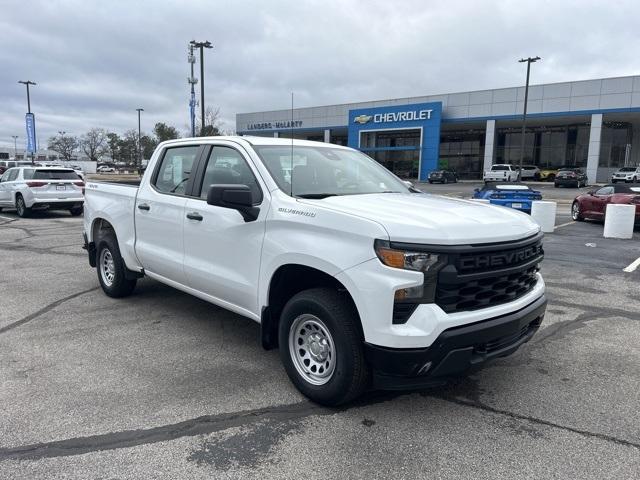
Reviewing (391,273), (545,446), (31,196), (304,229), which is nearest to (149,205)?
(304,229)

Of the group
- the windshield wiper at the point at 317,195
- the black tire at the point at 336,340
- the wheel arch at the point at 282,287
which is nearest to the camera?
the black tire at the point at 336,340

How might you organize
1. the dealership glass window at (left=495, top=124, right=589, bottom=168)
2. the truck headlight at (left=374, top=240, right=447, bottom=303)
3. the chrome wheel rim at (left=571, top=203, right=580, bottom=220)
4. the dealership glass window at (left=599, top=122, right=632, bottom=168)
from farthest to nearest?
the dealership glass window at (left=495, top=124, right=589, bottom=168) → the dealership glass window at (left=599, top=122, right=632, bottom=168) → the chrome wheel rim at (left=571, top=203, right=580, bottom=220) → the truck headlight at (left=374, top=240, right=447, bottom=303)

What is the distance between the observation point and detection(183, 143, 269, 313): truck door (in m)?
4.00

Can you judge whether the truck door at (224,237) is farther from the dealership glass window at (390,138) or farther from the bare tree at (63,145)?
the bare tree at (63,145)

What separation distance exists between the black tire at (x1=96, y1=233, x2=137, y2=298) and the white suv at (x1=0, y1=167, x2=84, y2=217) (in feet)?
36.1

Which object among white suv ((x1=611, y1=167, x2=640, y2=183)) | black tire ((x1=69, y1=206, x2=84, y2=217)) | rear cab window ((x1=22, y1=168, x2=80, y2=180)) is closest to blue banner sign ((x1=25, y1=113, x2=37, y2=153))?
black tire ((x1=69, y1=206, x2=84, y2=217))

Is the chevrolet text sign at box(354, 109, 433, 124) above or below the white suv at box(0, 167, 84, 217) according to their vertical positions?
above

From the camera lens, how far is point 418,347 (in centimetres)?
305

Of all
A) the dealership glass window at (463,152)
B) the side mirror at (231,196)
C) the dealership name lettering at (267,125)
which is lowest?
the side mirror at (231,196)

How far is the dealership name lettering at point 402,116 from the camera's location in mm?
51034

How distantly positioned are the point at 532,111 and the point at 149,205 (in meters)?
46.1

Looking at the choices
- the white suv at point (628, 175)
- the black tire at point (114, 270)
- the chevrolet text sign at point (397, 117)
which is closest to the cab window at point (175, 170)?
the black tire at point (114, 270)

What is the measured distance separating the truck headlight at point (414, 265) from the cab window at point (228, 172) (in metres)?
1.32

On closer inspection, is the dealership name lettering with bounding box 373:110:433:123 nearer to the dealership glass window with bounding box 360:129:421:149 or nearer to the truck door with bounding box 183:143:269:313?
the dealership glass window with bounding box 360:129:421:149
